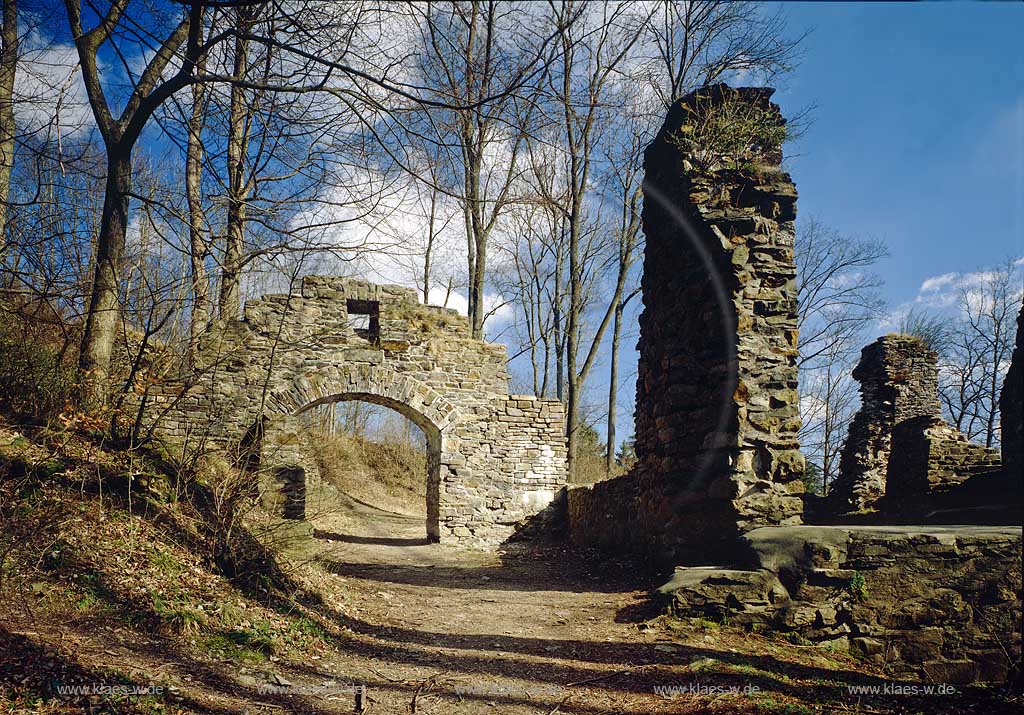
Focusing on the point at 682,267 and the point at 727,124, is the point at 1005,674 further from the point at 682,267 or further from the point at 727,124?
the point at 727,124

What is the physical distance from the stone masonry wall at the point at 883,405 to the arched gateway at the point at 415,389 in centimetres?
593

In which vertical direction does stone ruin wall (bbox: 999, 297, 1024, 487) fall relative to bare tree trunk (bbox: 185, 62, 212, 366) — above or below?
below

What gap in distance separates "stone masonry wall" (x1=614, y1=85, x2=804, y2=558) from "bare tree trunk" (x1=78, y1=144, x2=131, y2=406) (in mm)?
5489

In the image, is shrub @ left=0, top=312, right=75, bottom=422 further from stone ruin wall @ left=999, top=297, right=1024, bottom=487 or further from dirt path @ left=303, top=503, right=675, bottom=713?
stone ruin wall @ left=999, top=297, right=1024, bottom=487

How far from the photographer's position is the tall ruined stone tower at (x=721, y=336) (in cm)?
599

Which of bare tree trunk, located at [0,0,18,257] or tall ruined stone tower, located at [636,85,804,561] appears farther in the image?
tall ruined stone tower, located at [636,85,804,561]

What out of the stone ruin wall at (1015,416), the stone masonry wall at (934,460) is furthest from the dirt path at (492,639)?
the stone masonry wall at (934,460)

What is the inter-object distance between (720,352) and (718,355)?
0.14 ft

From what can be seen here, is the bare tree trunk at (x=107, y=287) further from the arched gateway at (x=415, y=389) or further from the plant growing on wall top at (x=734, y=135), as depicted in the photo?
the plant growing on wall top at (x=734, y=135)

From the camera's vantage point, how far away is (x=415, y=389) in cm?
1145

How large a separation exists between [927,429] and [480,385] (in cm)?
747

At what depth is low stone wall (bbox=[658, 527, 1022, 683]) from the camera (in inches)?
164

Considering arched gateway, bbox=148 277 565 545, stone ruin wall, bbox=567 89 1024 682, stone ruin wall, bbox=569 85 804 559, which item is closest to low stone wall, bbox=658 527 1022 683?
stone ruin wall, bbox=567 89 1024 682

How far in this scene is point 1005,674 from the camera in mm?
4016
